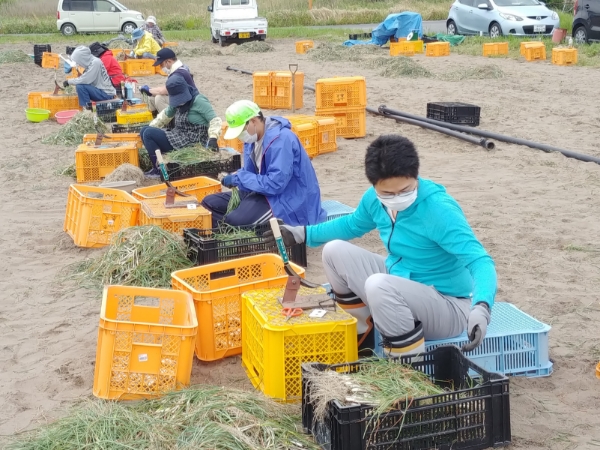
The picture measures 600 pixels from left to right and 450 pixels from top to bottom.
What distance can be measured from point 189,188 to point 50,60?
1333cm

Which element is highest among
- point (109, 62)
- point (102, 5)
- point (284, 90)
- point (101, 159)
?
point (102, 5)

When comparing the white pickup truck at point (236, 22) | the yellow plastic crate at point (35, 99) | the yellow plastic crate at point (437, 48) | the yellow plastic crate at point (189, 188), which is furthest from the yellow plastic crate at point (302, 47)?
the yellow plastic crate at point (189, 188)

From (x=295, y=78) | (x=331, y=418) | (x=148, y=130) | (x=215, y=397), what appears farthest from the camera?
(x=295, y=78)

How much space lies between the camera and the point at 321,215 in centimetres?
596

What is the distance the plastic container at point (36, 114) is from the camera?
12.6 meters

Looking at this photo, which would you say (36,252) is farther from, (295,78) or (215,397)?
(295,78)

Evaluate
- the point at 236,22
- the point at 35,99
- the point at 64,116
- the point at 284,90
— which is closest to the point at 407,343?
the point at 284,90

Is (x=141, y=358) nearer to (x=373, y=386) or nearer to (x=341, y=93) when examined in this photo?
(x=373, y=386)

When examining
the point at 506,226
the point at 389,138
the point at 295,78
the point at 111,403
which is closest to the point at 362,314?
the point at 389,138

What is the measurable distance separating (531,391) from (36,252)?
4031 mm

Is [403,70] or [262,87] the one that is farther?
[403,70]

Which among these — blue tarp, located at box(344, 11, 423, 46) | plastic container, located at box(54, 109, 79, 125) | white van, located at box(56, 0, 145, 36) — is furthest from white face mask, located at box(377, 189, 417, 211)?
white van, located at box(56, 0, 145, 36)

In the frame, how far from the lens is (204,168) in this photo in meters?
7.93

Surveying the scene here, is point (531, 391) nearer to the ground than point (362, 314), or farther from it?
nearer to the ground
